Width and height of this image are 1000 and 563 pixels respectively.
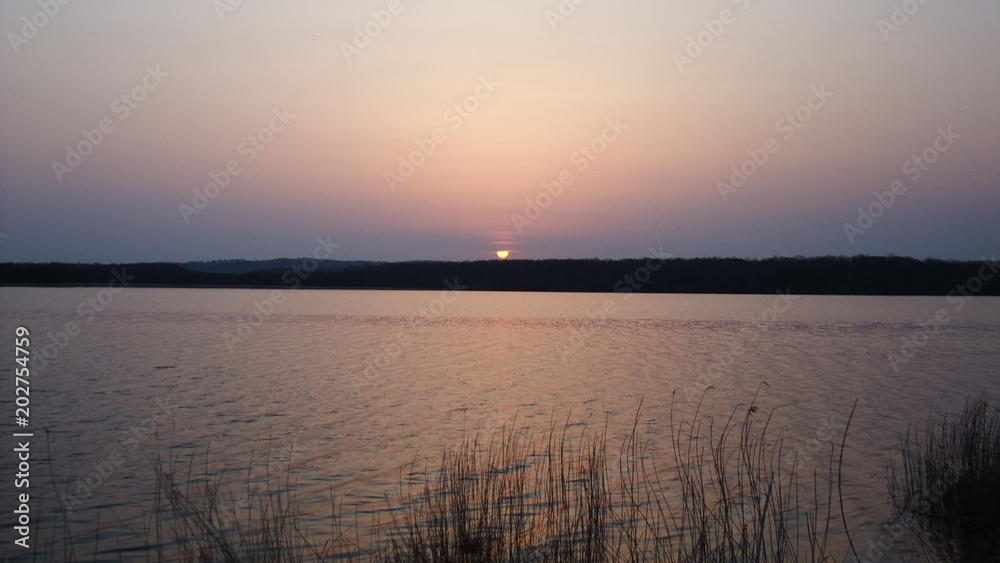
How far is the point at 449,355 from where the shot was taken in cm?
2988

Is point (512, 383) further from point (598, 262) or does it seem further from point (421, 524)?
point (598, 262)

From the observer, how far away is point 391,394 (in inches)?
743

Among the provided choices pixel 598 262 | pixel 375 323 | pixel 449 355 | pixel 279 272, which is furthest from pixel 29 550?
pixel 279 272

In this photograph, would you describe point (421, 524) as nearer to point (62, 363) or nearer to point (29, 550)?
point (29, 550)

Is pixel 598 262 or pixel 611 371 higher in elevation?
pixel 598 262

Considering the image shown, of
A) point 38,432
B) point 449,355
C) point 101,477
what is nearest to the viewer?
point 101,477

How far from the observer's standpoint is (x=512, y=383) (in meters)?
21.2

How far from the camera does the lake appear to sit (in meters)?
10.7

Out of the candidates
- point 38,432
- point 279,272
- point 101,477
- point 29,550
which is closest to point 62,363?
point 38,432

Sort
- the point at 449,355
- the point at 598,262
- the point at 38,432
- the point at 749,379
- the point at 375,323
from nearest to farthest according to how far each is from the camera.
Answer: the point at 38,432 < the point at 749,379 < the point at 449,355 < the point at 375,323 < the point at 598,262

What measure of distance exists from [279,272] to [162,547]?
432 feet

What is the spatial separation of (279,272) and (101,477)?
128m

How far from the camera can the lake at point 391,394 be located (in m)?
10.7

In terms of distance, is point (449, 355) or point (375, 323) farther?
point (375, 323)
